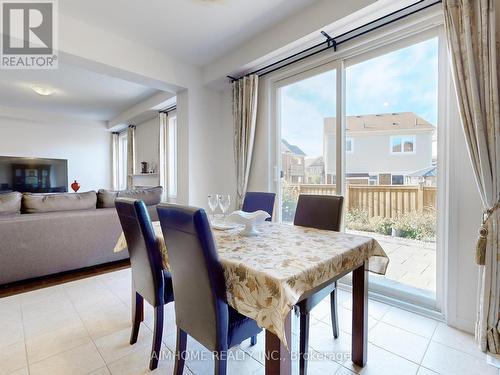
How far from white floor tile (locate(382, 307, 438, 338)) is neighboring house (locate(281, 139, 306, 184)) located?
1518mm

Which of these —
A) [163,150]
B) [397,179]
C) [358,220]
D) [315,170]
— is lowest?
[358,220]

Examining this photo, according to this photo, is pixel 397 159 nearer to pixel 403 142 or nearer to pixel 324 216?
pixel 403 142

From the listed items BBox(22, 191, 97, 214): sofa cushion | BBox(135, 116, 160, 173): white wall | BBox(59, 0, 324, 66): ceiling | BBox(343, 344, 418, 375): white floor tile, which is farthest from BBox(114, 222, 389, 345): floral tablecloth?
BBox(135, 116, 160, 173): white wall

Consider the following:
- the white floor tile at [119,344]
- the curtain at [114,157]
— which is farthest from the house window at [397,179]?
the curtain at [114,157]

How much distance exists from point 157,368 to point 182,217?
1.04 m

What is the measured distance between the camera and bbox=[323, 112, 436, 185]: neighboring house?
6.84 ft

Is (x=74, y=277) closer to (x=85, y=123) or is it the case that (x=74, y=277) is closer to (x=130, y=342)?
(x=130, y=342)

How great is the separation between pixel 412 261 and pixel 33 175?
749 cm

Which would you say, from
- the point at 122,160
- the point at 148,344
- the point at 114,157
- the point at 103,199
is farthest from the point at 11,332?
the point at 114,157

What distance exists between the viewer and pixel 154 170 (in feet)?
17.8

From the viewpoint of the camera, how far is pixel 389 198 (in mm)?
2285

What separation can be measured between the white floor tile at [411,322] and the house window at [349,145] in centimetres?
145

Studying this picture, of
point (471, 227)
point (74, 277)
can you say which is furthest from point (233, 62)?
point (74, 277)

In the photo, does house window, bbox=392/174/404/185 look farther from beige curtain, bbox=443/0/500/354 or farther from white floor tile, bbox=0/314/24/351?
white floor tile, bbox=0/314/24/351
